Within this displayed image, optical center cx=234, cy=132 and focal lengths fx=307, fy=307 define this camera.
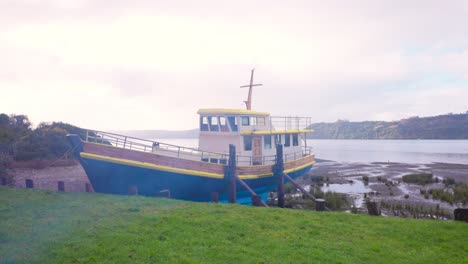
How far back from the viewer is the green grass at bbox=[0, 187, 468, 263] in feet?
21.1

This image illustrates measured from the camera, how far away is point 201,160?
1609cm

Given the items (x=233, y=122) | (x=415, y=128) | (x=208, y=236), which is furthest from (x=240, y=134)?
(x=415, y=128)

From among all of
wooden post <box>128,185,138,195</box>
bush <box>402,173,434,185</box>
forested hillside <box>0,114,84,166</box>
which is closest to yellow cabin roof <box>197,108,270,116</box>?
wooden post <box>128,185,138,195</box>

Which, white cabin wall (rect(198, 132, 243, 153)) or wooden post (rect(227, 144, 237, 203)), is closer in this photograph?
wooden post (rect(227, 144, 237, 203))

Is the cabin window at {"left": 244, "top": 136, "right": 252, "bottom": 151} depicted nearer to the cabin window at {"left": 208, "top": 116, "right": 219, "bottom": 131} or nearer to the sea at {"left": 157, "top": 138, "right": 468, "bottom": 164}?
the cabin window at {"left": 208, "top": 116, "right": 219, "bottom": 131}

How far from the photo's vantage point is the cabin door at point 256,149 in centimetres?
1920

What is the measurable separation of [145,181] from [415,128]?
16894cm

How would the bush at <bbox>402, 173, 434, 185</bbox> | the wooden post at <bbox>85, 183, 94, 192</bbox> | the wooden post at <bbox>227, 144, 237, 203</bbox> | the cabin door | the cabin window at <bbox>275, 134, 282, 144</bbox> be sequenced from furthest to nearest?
the bush at <bbox>402, 173, 434, 185</bbox> → the cabin window at <bbox>275, 134, 282, 144</bbox> → the cabin door → the wooden post at <bbox>227, 144, 237, 203</bbox> → the wooden post at <bbox>85, 183, 94, 192</bbox>

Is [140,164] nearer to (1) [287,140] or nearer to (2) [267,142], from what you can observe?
(2) [267,142]

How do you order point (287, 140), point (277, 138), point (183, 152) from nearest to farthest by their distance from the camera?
point (183, 152) < point (277, 138) < point (287, 140)

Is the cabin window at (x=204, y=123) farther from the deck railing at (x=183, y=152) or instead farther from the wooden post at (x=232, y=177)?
the wooden post at (x=232, y=177)

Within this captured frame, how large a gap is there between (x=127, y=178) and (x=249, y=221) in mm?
7219

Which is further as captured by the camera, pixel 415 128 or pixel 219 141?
pixel 415 128

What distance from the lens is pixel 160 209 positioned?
10.2 meters
